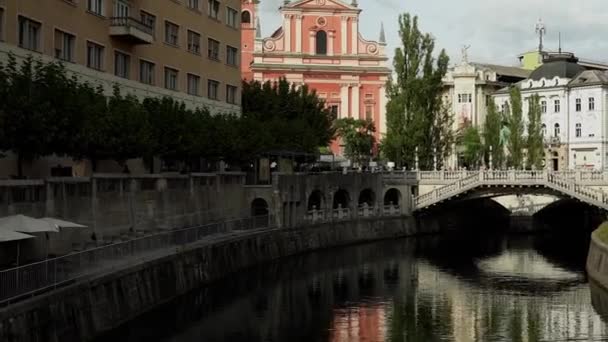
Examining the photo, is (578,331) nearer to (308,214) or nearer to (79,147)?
(79,147)

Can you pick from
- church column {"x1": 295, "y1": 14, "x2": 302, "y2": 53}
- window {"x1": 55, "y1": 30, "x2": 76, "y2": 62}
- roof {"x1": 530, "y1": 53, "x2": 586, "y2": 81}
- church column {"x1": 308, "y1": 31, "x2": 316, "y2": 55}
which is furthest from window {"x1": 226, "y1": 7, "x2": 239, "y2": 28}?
roof {"x1": 530, "y1": 53, "x2": 586, "y2": 81}

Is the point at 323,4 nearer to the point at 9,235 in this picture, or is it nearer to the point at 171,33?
the point at 171,33

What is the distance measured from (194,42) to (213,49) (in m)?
3.49

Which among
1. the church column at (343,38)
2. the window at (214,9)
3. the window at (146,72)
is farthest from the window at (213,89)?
the church column at (343,38)

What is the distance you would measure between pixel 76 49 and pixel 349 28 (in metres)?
65.1

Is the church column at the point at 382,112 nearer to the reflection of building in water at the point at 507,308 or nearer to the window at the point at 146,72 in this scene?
the reflection of building in water at the point at 507,308

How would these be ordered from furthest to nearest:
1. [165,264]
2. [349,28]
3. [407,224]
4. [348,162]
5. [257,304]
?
[349,28] < [348,162] < [407,224] < [257,304] < [165,264]

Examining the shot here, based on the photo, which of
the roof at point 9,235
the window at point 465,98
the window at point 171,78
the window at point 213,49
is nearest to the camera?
the roof at point 9,235

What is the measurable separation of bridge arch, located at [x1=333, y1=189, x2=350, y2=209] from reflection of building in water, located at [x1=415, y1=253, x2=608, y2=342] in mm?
20552

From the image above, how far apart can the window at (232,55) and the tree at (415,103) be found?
17422 millimetres

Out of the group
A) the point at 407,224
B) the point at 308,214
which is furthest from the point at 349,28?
the point at 308,214

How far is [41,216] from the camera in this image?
123 ft

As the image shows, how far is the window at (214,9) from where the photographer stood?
68625mm

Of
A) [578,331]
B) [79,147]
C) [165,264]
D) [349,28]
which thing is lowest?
[578,331]
